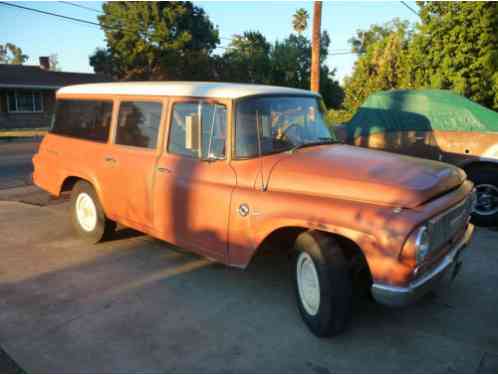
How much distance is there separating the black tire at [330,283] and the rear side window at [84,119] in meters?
3.13

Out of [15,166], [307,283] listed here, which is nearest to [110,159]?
[307,283]

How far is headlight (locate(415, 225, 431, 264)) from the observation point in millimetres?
2863

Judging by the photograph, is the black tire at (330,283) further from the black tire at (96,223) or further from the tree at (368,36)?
the tree at (368,36)

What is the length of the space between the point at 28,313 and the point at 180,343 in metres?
1.55

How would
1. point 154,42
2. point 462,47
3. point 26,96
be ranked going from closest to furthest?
point 462,47 < point 26,96 < point 154,42

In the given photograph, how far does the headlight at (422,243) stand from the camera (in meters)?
2.86

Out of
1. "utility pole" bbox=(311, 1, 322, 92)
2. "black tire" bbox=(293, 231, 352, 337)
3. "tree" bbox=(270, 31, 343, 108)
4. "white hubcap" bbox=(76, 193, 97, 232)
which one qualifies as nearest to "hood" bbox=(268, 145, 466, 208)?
"black tire" bbox=(293, 231, 352, 337)

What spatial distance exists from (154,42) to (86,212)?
36.9 meters

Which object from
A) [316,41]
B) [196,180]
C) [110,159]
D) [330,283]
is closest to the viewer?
[330,283]

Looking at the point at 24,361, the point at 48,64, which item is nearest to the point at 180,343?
the point at 24,361

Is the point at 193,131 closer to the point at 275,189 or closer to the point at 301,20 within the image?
the point at 275,189

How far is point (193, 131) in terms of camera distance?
4012mm

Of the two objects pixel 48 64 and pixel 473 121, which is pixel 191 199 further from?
pixel 48 64

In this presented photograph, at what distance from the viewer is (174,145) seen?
14.6 ft
